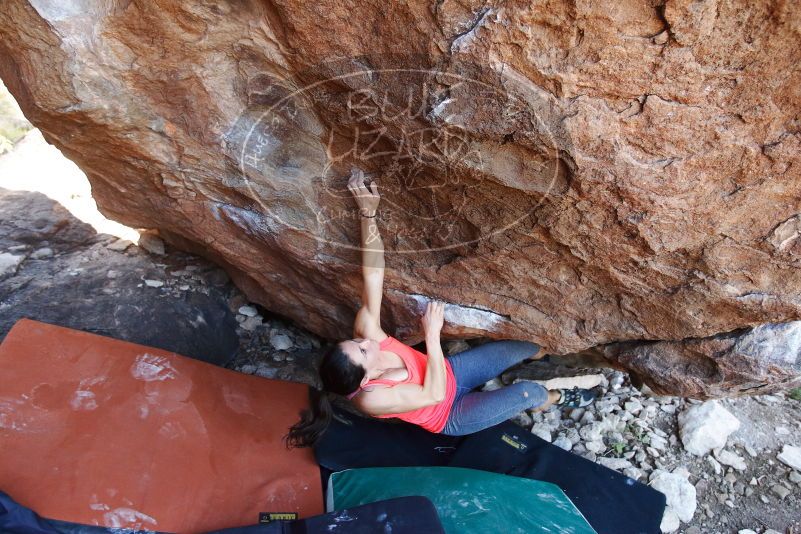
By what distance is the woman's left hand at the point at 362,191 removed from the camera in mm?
2215

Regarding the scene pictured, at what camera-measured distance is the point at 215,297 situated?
3354 millimetres

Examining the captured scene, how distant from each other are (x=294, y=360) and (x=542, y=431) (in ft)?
4.84

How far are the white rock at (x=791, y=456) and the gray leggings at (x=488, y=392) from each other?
1.34 metres

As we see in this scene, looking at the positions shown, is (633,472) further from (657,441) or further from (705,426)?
(705,426)

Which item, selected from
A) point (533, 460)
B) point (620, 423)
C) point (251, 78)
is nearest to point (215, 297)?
point (251, 78)

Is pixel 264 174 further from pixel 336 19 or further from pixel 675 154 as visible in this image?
pixel 675 154

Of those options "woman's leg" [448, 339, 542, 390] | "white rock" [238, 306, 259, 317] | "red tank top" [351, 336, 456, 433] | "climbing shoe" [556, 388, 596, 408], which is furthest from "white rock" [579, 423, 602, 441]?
"white rock" [238, 306, 259, 317]

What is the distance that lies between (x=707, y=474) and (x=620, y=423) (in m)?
0.47

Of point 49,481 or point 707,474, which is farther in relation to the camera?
point 707,474

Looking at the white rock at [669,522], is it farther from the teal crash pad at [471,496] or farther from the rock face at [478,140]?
the rock face at [478,140]

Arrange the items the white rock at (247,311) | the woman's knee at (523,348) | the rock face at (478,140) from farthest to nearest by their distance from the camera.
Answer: the white rock at (247,311) < the woman's knee at (523,348) < the rock face at (478,140)

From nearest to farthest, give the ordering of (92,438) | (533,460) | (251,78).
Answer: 1. (251,78)
2. (92,438)
3. (533,460)

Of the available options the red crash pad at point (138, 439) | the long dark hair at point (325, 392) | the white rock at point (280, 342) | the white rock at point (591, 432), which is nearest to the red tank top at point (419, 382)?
the long dark hair at point (325, 392)

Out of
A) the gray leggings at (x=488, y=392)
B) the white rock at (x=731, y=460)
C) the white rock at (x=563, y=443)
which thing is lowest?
the white rock at (x=563, y=443)
